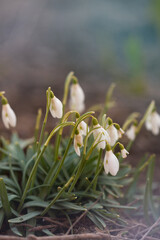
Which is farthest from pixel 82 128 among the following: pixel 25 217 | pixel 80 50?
pixel 80 50

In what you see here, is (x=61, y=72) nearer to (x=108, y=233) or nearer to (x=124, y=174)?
(x=124, y=174)

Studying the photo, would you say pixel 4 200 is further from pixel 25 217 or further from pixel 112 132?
pixel 112 132

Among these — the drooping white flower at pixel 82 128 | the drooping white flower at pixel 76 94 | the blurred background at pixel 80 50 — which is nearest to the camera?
the drooping white flower at pixel 82 128

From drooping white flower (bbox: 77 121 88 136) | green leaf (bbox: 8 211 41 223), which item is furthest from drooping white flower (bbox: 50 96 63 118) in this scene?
green leaf (bbox: 8 211 41 223)

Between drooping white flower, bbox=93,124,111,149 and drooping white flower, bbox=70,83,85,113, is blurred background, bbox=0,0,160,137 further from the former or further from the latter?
drooping white flower, bbox=93,124,111,149

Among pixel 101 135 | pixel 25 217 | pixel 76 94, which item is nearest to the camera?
pixel 101 135

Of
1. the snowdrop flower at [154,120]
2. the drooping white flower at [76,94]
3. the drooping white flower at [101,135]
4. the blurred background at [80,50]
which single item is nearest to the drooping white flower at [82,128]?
the drooping white flower at [101,135]

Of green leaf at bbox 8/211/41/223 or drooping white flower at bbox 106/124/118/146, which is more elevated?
drooping white flower at bbox 106/124/118/146

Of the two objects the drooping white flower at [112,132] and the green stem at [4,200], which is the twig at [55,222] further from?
the drooping white flower at [112,132]

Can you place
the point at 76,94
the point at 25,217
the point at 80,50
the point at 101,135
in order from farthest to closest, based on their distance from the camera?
the point at 80,50 → the point at 76,94 → the point at 25,217 → the point at 101,135
